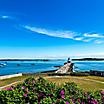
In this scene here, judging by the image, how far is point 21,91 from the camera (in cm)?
1339

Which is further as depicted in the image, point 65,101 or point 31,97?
point 31,97

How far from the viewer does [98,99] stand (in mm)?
12453

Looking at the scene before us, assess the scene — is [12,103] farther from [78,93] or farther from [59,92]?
[78,93]

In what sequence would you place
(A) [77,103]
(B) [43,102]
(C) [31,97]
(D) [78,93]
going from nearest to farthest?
(B) [43,102]
(A) [77,103]
(C) [31,97]
(D) [78,93]

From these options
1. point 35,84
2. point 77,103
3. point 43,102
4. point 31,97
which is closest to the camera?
point 43,102

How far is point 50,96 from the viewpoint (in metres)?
13.5

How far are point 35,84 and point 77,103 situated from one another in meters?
4.30

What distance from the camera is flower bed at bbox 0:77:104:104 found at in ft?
39.6

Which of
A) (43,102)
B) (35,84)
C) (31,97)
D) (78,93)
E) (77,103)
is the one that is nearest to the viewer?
(43,102)

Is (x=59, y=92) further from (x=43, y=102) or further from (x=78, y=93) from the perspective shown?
(x=43, y=102)

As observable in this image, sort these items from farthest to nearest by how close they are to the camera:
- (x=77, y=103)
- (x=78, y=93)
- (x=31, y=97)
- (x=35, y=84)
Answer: (x=35, y=84) → (x=78, y=93) → (x=31, y=97) → (x=77, y=103)

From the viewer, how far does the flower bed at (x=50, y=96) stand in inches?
476

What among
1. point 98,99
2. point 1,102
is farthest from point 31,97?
point 98,99

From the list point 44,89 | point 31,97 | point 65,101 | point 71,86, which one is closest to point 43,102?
point 65,101
